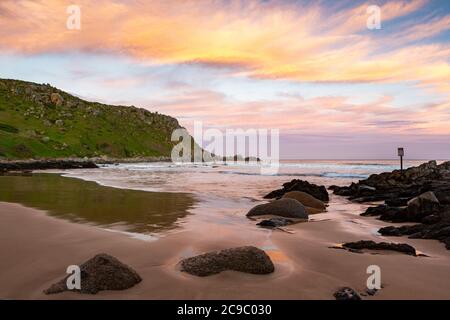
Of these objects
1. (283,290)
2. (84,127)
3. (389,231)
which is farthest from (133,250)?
(84,127)

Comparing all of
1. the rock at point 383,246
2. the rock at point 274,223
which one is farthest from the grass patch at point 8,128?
the rock at point 383,246

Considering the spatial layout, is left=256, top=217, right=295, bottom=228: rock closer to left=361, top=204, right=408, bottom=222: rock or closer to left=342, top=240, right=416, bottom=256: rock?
left=342, top=240, right=416, bottom=256: rock

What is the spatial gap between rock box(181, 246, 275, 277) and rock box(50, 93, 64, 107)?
15519 centimetres

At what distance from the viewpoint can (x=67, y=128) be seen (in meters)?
125

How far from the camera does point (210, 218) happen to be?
1284 cm

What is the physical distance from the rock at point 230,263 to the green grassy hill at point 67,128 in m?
79.6

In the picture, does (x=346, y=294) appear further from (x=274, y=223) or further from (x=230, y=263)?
(x=274, y=223)

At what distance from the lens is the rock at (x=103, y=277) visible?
5406mm

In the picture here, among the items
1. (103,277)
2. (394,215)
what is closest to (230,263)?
(103,277)

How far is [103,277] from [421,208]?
40.1ft

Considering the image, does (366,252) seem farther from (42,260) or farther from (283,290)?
(42,260)

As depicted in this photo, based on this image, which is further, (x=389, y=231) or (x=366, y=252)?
(x=389, y=231)

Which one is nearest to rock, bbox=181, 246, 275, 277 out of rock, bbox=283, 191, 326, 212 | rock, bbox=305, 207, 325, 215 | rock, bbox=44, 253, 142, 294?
rock, bbox=44, 253, 142, 294
